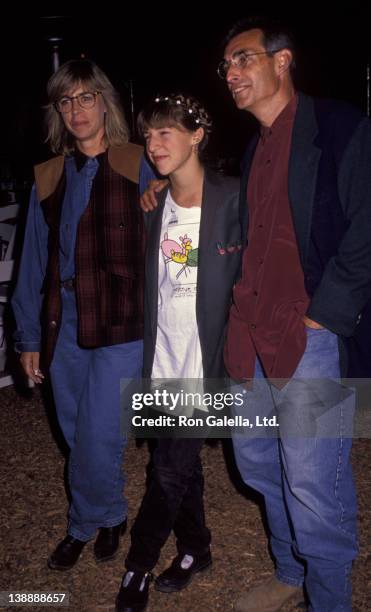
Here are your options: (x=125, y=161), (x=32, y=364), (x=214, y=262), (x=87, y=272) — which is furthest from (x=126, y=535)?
(x=125, y=161)

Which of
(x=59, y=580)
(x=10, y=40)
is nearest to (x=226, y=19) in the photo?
(x=10, y=40)

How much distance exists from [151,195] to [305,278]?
832 millimetres

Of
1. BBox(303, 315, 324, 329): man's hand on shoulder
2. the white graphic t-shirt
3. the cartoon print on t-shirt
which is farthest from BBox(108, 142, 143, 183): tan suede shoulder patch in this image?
BBox(303, 315, 324, 329): man's hand on shoulder

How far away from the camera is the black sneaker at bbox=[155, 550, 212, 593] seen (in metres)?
3.08

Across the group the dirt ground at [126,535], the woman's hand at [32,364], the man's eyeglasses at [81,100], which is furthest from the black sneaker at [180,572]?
the man's eyeglasses at [81,100]

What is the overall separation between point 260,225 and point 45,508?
7.91 ft

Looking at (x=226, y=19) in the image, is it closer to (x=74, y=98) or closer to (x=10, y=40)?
(x=10, y=40)

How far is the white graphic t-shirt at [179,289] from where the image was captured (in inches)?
106

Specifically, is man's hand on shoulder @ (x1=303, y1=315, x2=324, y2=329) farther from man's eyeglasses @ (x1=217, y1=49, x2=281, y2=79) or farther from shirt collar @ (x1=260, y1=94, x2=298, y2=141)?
man's eyeglasses @ (x1=217, y1=49, x2=281, y2=79)

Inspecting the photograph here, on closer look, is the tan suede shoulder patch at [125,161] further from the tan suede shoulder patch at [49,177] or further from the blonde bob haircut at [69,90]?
the tan suede shoulder patch at [49,177]

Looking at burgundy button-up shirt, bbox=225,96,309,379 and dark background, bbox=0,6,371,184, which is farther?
dark background, bbox=0,6,371,184

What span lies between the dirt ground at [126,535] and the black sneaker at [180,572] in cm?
3

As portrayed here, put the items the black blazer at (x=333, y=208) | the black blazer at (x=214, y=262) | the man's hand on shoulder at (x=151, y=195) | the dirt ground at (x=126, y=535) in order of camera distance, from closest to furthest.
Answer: the black blazer at (x=333, y=208) → the black blazer at (x=214, y=262) → the man's hand on shoulder at (x=151, y=195) → the dirt ground at (x=126, y=535)

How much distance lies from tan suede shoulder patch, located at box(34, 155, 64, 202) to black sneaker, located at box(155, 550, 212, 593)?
189 cm
